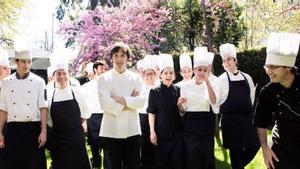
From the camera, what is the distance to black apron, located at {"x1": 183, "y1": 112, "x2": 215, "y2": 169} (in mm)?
5684

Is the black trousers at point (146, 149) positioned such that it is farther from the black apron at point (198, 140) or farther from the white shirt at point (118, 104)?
the white shirt at point (118, 104)

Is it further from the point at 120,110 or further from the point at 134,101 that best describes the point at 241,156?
the point at 120,110

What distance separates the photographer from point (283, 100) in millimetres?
3949

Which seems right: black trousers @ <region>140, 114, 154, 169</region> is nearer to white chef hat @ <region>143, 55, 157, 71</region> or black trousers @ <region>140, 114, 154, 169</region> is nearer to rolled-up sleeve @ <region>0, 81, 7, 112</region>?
white chef hat @ <region>143, 55, 157, 71</region>

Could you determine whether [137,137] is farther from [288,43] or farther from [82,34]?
[82,34]

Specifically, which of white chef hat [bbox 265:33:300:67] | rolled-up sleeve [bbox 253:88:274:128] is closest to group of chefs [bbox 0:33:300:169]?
rolled-up sleeve [bbox 253:88:274:128]

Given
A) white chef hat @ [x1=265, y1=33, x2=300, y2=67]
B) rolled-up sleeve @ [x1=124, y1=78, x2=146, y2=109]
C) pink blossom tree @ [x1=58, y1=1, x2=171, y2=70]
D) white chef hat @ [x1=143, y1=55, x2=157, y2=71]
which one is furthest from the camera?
pink blossom tree @ [x1=58, y1=1, x2=171, y2=70]

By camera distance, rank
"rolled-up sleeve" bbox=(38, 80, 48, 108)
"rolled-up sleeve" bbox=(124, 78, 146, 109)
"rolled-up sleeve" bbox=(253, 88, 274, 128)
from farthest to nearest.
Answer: "rolled-up sleeve" bbox=(38, 80, 48, 108) < "rolled-up sleeve" bbox=(124, 78, 146, 109) < "rolled-up sleeve" bbox=(253, 88, 274, 128)

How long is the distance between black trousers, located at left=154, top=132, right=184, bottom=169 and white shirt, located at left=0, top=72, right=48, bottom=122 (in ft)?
5.52

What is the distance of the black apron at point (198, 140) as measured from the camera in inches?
224

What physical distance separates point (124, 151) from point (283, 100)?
2306 mm

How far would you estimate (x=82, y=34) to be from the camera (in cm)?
1656

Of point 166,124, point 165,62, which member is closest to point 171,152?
point 166,124

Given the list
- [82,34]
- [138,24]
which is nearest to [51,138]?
[138,24]
